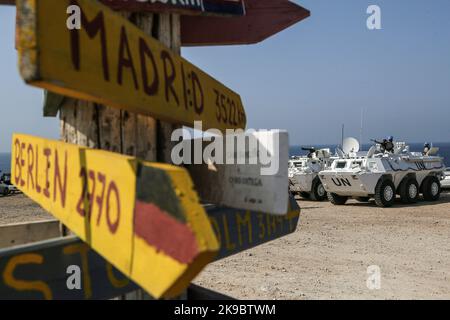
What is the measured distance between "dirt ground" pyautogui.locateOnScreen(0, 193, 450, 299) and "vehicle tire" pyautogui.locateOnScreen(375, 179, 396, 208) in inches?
104

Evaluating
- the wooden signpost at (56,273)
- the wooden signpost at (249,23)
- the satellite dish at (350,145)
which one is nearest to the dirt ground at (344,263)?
the wooden signpost at (249,23)

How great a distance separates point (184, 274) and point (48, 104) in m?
1.02

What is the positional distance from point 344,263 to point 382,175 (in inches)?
330

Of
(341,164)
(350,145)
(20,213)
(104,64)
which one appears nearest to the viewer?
(104,64)

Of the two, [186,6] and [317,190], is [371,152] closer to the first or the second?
[317,190]

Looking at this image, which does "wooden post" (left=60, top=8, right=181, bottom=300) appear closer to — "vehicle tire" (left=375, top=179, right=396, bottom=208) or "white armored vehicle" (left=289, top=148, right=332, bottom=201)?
"vehicle tire" (left=375, top=179, right=396, bottom=208)

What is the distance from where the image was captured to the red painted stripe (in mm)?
782

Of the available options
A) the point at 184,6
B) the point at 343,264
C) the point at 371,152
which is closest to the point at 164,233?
the point at 184,6

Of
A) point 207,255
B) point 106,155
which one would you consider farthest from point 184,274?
point 106,155

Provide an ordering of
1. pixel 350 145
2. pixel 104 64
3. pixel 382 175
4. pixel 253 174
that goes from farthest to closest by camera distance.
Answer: pixel 350 145
pixel 382 175
pixel 253 174
pixel 104 64

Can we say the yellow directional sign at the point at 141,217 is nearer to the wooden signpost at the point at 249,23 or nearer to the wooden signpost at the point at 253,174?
the wooden signpost at the point at 253,174

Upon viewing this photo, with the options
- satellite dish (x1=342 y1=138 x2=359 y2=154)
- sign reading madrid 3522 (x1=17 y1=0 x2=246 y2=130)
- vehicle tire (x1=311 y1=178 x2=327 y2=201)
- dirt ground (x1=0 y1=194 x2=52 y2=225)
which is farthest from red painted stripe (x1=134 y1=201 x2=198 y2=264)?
vehicle tire (x1=311 y1=178 x2=327 y2=201)

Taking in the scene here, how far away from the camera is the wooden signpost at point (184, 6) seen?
58.6 inches

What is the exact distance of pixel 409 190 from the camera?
1582 cm
